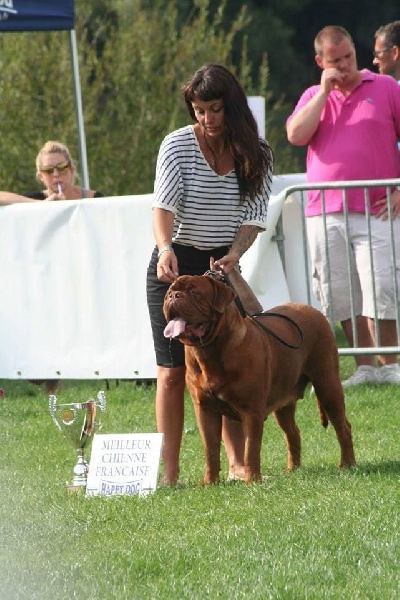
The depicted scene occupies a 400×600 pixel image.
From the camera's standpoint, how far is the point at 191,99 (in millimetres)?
5867

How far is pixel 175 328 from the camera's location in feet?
17.9

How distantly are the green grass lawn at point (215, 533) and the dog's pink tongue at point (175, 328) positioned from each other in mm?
669

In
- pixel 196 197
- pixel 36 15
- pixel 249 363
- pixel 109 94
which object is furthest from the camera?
pixel 109 94

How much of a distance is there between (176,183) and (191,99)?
36 cm

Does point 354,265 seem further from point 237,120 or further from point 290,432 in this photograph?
point 237,120

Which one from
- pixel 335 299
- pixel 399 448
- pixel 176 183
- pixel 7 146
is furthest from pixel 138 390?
pixel 7 146

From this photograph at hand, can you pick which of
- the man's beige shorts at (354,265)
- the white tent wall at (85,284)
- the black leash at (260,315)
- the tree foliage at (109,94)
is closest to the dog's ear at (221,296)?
the black leash at (260,315)

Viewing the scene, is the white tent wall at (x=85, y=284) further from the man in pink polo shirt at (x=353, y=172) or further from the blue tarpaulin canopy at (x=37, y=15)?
the blue tarpaulin canopy at (x=37, y=15)

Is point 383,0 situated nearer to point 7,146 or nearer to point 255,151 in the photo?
point 7,146

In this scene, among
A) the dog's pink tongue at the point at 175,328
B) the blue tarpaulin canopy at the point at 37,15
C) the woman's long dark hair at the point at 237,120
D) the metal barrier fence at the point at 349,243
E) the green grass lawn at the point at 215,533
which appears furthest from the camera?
the blue tarpaulin canopy at the point at 37,15

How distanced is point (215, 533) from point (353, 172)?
4506 mm

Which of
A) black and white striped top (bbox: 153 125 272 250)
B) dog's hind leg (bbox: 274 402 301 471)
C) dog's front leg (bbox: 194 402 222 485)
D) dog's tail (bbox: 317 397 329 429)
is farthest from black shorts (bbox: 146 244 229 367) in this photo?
dog's tail (bbox: 317 397 329 429)

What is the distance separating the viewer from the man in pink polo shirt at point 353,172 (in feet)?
29.1

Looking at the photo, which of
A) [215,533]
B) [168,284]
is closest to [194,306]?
[168,284]
